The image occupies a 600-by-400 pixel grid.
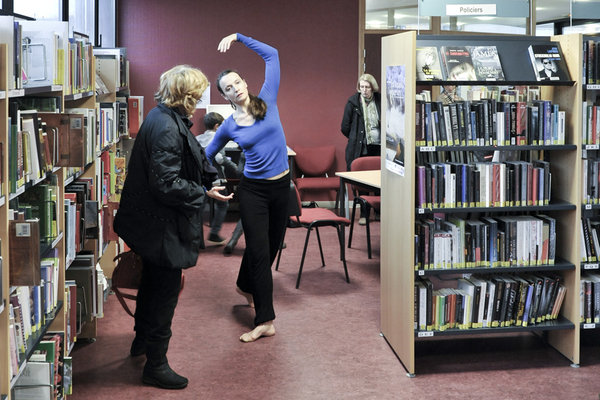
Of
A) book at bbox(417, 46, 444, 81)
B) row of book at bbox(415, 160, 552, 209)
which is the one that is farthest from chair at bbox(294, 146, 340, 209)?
book at bbox(417, 46, 444, 81)

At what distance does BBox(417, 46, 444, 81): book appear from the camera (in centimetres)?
406

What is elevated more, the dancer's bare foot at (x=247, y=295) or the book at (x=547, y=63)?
the book at (x=547, y=63)

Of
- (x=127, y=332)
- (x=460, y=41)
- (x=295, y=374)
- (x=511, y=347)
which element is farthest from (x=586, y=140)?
(x=127, y=332)

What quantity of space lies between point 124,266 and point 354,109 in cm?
514

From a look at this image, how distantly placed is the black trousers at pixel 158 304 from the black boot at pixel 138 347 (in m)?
0.41

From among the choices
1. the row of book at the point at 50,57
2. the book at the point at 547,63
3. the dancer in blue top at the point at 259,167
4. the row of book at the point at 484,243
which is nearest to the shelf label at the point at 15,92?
the row of book at the point at 50,57

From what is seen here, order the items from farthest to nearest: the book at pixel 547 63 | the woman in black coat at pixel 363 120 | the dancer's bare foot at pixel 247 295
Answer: the woman in black coat at pixel 363 120
the dancer's bare foot at pixel 247 295
the book at pixel 547 63

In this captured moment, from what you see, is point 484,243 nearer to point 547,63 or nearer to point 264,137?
point 547,63

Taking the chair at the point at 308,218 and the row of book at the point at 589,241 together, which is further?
the chair at the point at 308,218

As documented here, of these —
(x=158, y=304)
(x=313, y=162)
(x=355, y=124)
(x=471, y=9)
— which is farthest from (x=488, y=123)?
(x=313, y=162)

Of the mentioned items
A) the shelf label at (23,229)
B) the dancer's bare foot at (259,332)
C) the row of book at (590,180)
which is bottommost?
the dancer's bare foot at (259,332)

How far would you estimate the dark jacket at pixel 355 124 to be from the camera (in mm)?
9008

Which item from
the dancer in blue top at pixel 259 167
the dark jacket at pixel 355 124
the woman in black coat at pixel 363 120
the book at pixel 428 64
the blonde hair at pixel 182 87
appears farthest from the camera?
the dark jacket at pixel 355 124

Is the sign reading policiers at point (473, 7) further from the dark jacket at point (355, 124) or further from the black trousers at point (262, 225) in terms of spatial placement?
the dark jacket at point (355, 124)
